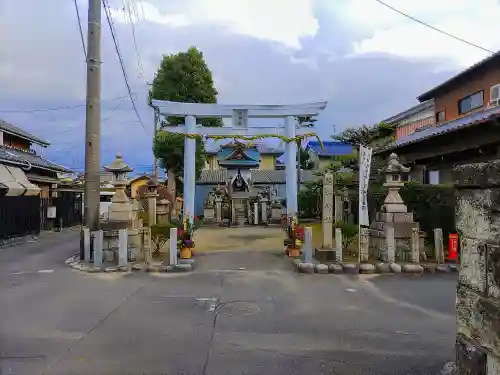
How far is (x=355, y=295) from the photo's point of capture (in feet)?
24.8

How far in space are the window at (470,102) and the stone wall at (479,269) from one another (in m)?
17.8

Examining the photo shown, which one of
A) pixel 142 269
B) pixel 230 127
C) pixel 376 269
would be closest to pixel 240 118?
pixel 230 127

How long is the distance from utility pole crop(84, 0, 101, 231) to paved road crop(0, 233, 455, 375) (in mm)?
2469

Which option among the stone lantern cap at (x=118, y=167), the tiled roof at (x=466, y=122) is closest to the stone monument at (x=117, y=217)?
the stone lantern cap at (x=118, y=167)

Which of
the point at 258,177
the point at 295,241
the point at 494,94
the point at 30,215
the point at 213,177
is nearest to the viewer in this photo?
the point at 295,241

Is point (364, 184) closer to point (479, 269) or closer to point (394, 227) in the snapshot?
point (394, 227)

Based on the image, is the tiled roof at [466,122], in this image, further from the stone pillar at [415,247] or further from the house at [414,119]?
the house at [414,119]

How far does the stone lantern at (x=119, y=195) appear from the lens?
38.5ft

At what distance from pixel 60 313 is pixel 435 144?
581 inches

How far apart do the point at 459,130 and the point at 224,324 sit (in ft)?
36.3

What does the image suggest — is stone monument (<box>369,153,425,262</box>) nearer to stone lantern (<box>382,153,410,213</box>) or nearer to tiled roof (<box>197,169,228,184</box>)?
stone lantern (<box>382,153,410,213</box>)

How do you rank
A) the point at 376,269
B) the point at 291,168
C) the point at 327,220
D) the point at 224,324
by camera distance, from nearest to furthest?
the point at 224,324 → the point at 376,269 → the point at 327,220 → the point at 291,168

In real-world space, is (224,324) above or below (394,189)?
below

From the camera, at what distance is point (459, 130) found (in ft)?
42.7
